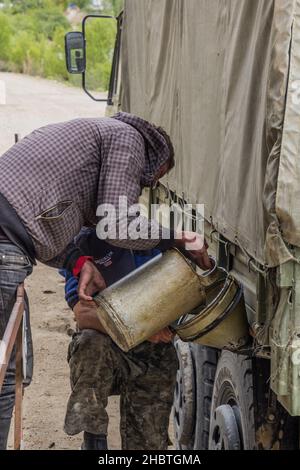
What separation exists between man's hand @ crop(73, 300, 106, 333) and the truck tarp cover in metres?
0.72

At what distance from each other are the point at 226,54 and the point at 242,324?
1.16 meters

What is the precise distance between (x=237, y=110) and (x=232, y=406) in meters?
1.36

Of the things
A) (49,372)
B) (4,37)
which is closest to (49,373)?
(49,372)

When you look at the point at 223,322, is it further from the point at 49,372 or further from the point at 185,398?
the point at 49,372

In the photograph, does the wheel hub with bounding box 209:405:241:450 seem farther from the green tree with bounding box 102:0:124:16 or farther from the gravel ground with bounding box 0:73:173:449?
the green tree with bounding box 102:0:124:16

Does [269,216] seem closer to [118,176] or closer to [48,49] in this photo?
[118,176]

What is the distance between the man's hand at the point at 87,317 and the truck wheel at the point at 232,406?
621 millimetres

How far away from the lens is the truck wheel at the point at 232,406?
10.6 ft

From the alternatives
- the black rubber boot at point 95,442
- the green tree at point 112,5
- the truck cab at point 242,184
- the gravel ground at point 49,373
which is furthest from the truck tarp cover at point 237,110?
the green tree at point 112,5

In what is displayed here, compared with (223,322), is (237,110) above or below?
above

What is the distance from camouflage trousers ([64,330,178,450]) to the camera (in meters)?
3.72

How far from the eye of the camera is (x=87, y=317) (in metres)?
3.70

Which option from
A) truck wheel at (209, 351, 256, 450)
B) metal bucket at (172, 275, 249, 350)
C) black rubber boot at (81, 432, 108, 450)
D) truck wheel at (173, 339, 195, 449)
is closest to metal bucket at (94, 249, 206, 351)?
metal bucket at (172, 275, 249, 350)
